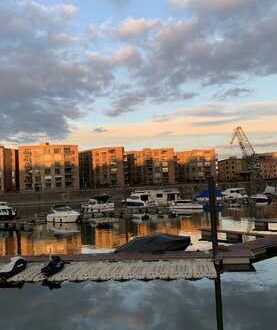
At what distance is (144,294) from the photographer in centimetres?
2102

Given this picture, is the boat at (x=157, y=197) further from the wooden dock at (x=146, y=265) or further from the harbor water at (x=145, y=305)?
the harbor water at (x=145, y=305)

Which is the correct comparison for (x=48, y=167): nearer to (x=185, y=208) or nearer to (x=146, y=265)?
(x=185, y=208)

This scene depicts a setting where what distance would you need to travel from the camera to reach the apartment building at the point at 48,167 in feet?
584

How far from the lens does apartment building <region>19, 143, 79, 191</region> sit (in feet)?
584

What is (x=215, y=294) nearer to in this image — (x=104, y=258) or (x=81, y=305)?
(x=81, y=305)

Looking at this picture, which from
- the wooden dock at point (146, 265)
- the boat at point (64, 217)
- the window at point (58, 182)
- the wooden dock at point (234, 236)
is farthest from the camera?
the window at point (58, 182)

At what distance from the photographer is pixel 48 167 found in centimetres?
17862

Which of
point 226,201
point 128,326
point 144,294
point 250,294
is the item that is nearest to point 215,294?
point 250,294

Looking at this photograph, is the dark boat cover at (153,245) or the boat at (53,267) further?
the dark boat cover at (153,245)

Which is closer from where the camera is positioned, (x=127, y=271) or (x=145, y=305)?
(x=145, y=305)

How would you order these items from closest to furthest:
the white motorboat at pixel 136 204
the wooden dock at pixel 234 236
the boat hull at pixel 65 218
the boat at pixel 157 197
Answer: the wooden dock at pixel 234 236 → the boat hull at pixel 65 218 → the white motorboat at pixel 136 204 → the boat at pixel 157 197

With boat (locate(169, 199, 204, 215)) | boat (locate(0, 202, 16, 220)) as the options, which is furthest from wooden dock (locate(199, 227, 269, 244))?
boat (locate(169, 199, 204, 215))

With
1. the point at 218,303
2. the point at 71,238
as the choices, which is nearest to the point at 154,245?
the point at 218,303

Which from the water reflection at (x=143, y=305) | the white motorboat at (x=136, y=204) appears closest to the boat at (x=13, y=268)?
the water reflection at (x=143, y=305)
